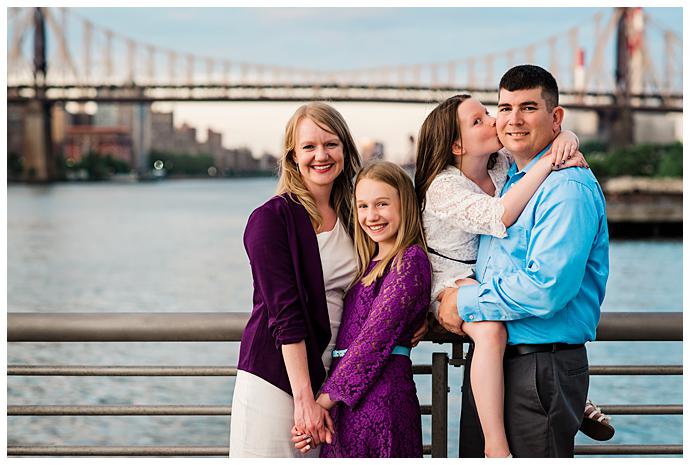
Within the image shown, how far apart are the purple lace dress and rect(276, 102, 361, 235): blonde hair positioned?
19cm

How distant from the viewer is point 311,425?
1.95 meters

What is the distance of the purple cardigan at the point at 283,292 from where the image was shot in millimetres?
1943

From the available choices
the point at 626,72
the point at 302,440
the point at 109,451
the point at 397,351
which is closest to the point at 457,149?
the point at 397,351

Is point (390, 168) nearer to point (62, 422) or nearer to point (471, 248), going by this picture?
point (471, 248)

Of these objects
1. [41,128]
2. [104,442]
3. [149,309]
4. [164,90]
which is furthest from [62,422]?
[41,128]

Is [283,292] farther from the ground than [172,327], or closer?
farther from the ground

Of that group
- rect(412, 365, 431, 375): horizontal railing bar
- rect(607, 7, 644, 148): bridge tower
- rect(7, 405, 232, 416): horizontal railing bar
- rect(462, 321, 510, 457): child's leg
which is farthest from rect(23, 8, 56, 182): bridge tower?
rect(462, 321, 510, 457): child's leg

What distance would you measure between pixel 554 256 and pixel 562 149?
229 mm

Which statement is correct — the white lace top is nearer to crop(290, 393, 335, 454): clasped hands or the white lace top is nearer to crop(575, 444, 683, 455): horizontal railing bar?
crop(290, 393, 335, 454): clasped hands

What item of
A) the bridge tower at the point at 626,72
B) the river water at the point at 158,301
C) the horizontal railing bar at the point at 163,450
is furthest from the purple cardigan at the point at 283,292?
the bridge tower at the point at 626,72

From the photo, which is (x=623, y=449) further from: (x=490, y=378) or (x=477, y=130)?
(x=477, y=130)

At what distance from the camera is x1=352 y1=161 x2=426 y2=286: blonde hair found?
6.58 feet

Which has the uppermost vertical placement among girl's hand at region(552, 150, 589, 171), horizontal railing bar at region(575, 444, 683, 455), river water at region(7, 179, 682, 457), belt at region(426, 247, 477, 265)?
girl's hand at region(552, 150, 589, 171)

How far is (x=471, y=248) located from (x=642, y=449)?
73 centimetres
